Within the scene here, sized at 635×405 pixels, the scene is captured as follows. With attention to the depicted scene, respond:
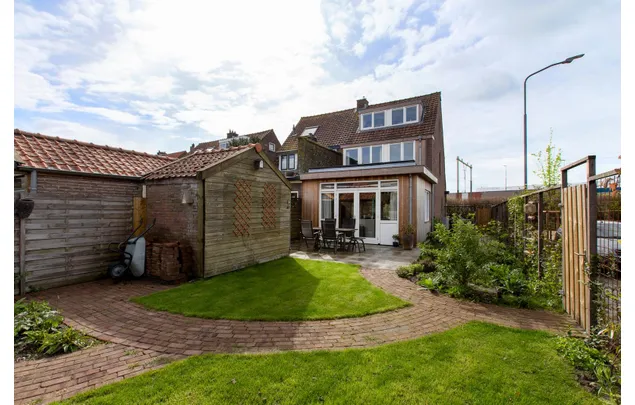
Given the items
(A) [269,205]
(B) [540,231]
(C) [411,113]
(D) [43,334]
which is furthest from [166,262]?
(C) [411,113]

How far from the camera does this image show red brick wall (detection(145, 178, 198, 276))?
690 cm

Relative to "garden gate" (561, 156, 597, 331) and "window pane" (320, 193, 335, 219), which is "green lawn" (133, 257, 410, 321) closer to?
"garden gate" (561, 156, 597, 331)

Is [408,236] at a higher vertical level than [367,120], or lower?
lower

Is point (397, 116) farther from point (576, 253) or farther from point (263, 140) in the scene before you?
point (263, 140)

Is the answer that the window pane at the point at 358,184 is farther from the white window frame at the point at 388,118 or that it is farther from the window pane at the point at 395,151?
the white window frame at the point at 388,118

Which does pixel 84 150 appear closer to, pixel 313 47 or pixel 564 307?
pixel 313 47

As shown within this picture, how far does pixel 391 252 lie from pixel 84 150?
10809 millimetres

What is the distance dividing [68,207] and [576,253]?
10296 mm

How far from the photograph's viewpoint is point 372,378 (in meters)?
2.92

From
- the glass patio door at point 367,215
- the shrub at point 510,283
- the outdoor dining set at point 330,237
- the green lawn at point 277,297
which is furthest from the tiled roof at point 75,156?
the shrub at point 510,283

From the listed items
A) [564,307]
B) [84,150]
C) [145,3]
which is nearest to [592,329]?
[564,307]

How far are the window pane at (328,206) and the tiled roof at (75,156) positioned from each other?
7783 mm

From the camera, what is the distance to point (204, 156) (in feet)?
28.1

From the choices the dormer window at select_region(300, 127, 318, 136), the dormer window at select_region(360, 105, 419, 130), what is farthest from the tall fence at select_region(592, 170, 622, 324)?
the dormer window at select_region(300, 127, 318, 136)
